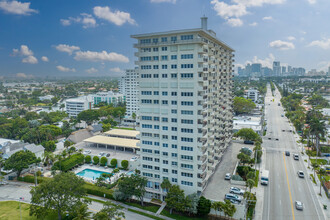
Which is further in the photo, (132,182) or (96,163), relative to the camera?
(96,163)

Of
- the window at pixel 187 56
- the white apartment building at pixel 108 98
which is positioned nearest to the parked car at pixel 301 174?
the window at pixel 187 56

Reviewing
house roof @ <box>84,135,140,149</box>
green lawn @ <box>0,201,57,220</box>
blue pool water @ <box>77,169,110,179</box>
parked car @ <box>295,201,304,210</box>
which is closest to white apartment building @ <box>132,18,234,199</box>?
parked car @ <box>295,201,304,210</box>

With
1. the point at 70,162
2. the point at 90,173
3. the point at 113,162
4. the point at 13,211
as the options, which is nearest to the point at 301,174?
the point at 113,162

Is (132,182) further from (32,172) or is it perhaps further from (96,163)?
(32,172)

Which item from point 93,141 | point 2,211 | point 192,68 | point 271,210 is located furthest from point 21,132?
point 271,210

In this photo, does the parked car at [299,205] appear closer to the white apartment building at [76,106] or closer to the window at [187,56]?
Answer: the window at [187,56]

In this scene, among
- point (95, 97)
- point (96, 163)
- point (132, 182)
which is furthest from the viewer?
point (95, 97)

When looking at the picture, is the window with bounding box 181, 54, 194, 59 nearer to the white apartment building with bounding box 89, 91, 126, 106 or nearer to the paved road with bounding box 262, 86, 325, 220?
the paved road with bounding box 262, 86, 325, 220
